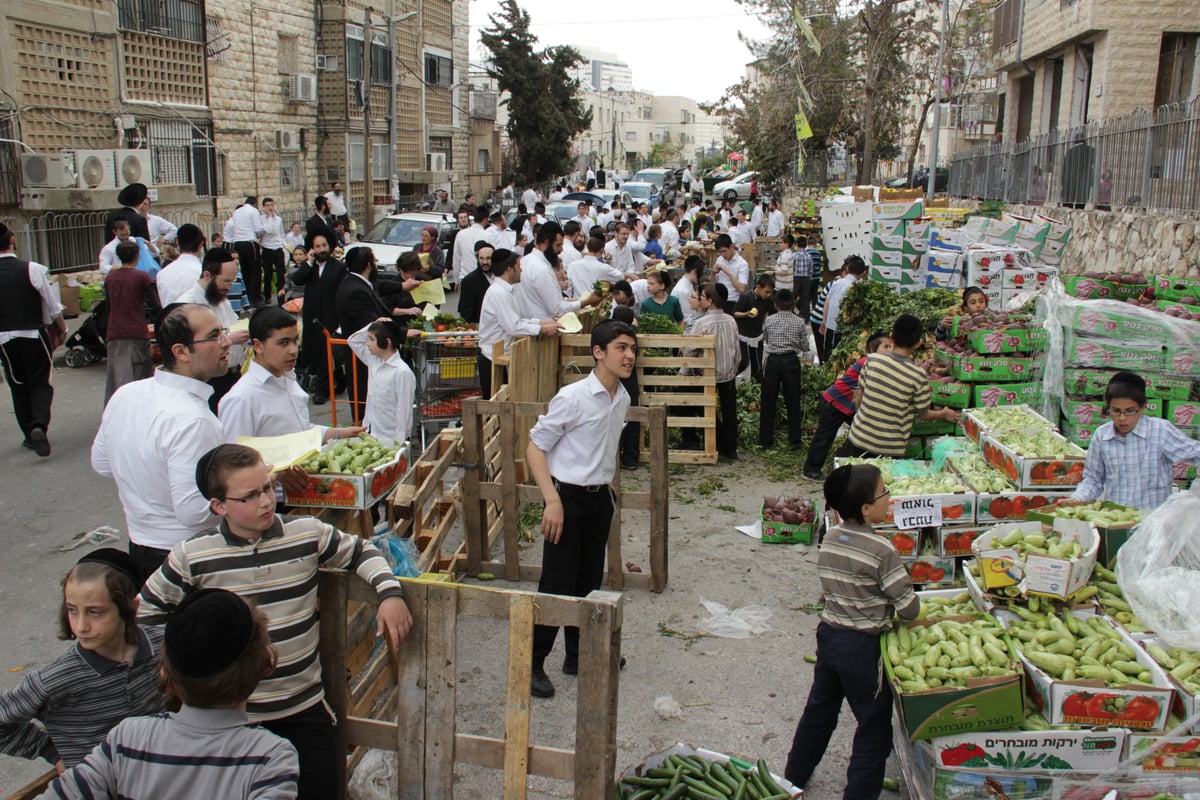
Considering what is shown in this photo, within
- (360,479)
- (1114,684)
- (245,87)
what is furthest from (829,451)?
(245,87)

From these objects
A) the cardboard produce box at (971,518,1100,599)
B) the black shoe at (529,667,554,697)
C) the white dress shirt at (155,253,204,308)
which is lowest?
the black shoe at (529,667,554,697)

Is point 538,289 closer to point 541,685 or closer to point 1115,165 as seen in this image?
point 541,685

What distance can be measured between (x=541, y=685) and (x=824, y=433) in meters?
4.93

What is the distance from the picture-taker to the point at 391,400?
739 centimetres

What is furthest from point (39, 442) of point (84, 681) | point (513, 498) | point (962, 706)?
point (962, 706)

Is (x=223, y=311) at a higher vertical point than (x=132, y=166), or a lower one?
lower

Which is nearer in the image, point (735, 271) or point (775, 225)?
point (735, 271)

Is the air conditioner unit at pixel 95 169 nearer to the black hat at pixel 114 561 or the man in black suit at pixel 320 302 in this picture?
the man in black suit at pixel 320 302

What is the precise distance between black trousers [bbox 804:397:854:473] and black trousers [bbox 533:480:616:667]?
4.37 meters

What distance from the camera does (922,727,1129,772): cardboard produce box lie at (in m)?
4.08

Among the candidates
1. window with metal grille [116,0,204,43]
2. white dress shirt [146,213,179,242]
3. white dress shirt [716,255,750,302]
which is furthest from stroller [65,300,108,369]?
window with metal grille [116,0,204,43]

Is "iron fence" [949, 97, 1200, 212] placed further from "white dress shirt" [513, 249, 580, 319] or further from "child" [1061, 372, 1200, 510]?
"white dress shirt" [513, 249, 580, 319]

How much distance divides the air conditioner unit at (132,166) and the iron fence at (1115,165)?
16.9m

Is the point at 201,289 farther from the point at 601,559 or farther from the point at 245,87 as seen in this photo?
the point at 245,87
